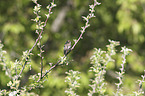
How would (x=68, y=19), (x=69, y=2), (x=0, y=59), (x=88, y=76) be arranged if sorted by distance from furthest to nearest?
(x=68, y=19) < (x=69, y=2) < (x=88, y=76) < (x=0, y=59)

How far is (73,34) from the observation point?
16.0 feet

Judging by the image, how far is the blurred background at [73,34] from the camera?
13.3 ft

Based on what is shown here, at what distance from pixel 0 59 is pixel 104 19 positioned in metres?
3.78

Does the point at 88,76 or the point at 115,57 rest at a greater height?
the point at 115,57

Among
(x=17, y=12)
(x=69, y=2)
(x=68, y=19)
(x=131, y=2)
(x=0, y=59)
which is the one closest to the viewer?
(x=0, y=59)

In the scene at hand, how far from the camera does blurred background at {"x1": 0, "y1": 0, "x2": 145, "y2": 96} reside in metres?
4.06

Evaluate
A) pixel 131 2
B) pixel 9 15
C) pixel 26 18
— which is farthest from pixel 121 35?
pixel 9 15

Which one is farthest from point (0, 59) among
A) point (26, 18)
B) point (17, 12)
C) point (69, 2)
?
point (69, 2)

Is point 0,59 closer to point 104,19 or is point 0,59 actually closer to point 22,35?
point 22,35

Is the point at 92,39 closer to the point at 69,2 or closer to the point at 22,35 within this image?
the point at 69,2

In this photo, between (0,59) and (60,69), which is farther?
(60,69)

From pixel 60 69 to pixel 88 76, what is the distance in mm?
563

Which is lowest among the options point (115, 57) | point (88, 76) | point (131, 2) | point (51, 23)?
point (88, 76)

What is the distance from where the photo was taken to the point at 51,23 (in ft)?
16.3
